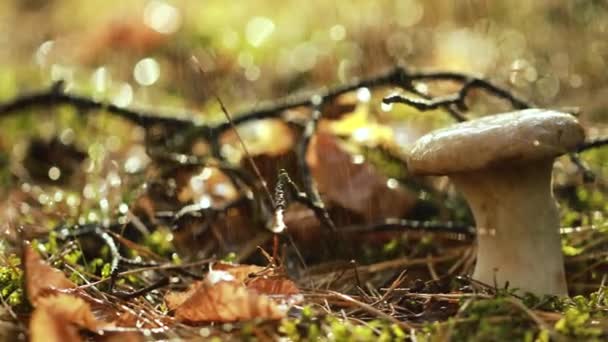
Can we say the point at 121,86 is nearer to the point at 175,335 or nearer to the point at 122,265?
the point at 122,265

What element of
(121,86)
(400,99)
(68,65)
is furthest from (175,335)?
(68,65)

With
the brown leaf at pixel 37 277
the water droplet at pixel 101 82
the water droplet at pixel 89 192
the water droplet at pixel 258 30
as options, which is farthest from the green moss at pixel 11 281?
the water droplet at pixel 258 30

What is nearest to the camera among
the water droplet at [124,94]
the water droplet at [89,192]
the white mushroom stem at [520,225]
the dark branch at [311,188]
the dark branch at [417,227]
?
the white mushroom stem at [520,225]

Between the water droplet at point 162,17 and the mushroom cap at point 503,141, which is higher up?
the water droplet at point 162,17

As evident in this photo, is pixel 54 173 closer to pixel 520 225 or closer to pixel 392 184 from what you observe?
pixel 392 184

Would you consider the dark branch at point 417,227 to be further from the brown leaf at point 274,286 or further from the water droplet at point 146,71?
the water droplet at point 146,71

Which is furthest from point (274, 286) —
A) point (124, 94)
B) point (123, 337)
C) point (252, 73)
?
point (252, 73)
